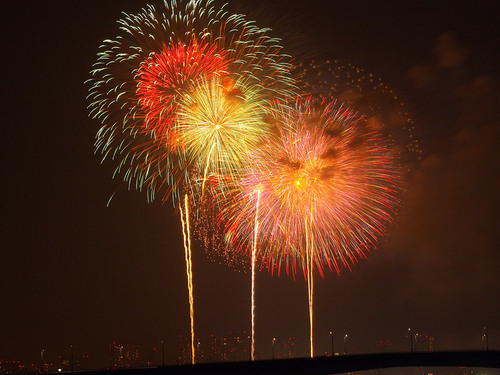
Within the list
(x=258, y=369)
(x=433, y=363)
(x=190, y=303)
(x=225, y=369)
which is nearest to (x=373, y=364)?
(x=433, y=363)

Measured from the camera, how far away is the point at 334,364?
186 feet

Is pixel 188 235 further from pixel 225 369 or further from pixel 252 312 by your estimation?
pixel 225 369

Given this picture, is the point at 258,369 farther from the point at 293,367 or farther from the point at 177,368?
the point at 177,368

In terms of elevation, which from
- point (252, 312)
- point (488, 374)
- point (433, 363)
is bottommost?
point (488, 374)

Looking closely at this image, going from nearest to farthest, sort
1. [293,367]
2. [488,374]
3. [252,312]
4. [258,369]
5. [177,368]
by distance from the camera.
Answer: [252,312] < [177,368] < [258,369] < [293,367] < [488,374]

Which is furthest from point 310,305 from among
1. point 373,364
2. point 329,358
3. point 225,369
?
point 373,364

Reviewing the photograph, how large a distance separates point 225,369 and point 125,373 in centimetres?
805

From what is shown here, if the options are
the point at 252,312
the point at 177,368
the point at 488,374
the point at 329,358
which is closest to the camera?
the point at 252,312

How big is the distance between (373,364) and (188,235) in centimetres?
3724

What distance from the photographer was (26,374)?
130 feet

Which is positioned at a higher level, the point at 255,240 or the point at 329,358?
the point at 255,240

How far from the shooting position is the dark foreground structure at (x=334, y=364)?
4075cm

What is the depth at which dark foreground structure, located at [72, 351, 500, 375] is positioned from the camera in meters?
40.8

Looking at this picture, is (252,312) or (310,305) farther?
(310,305)
